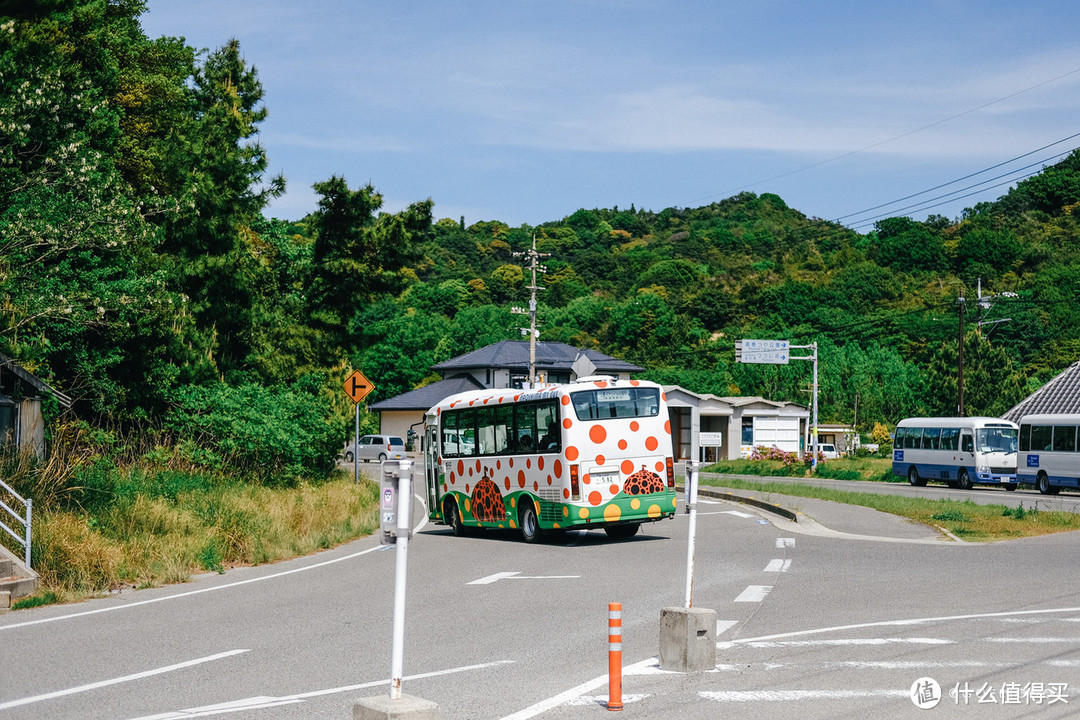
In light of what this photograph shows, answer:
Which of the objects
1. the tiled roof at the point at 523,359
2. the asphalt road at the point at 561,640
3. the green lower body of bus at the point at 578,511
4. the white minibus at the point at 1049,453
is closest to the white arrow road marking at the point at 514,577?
the asphalt road at the point at 561,640

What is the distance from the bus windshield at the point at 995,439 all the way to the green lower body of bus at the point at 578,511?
1145 inches

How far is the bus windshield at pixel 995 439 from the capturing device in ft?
153

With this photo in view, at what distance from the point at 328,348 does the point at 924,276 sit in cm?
7332

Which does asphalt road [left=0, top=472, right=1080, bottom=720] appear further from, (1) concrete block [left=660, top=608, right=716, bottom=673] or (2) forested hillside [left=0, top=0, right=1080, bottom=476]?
(2) forested hillside [left=0, top=0, right=1080, bottom=476]

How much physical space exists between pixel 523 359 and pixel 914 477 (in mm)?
38982

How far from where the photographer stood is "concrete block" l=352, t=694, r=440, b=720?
19.4 feet

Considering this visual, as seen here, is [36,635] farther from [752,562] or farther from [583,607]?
[752,562]

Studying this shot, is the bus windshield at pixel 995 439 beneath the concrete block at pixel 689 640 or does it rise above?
above

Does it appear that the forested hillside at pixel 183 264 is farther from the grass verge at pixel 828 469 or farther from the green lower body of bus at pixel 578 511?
the grass verge at pixel 828 469

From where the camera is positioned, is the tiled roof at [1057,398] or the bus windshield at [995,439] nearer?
the bus windshield at [995,439]

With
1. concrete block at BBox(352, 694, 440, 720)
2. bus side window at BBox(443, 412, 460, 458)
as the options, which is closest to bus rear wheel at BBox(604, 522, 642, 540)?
bus side window at BBox(443, 412, 460, 458)

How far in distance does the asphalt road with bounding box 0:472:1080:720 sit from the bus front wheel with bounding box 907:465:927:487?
109 ft

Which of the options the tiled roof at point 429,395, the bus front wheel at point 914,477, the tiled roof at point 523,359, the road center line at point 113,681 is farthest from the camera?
the tiled roof at point 523,359

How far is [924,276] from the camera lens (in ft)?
314
